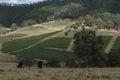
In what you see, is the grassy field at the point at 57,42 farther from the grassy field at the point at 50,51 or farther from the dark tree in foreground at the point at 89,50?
the dark tree in foreground at the point at 89,50

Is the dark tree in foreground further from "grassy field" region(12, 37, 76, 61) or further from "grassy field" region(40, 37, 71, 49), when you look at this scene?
"grassy field" region(40, 37, 71, 49)

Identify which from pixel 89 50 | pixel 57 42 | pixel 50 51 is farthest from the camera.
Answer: pixel 57 42

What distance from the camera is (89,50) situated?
3342 inches

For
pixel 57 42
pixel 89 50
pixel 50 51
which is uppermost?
pixel 89 50

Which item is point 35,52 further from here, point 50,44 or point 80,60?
point 80,60

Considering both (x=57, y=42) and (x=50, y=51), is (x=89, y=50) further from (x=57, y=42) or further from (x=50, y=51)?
(x=57, y=42)

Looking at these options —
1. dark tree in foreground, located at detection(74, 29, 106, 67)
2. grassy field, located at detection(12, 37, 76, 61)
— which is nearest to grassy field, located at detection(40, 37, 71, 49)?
grassy field, located at detection(12, 37, 76, 61)

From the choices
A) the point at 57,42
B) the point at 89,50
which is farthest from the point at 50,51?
the point at 89,50

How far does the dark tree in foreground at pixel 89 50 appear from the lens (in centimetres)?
7925

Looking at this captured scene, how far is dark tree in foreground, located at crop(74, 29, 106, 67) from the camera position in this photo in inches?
3120

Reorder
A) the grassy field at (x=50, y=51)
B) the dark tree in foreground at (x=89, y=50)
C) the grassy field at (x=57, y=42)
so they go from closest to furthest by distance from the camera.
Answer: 1. the dark tree in foreground at (x=89, y=50)
2. the grassy field at (x=50, y=51)
3. the grassy field at (x=57, y=42)

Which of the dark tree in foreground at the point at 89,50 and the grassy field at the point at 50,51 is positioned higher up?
the dark tree in foreground at the point at 89,50

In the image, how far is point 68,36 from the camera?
568 ft

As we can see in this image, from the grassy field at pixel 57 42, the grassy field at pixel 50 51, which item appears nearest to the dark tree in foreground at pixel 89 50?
the grassy field at pixel 50 51
